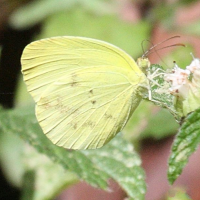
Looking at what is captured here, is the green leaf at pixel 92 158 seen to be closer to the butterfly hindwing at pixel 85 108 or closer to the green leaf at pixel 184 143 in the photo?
the butterfly hindwing at pixel 85 108

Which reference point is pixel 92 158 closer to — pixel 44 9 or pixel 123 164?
pixel 123 164

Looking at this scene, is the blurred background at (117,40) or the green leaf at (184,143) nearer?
the green leaf at (184,143)

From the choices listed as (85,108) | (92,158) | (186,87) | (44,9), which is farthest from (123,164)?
(44,9)

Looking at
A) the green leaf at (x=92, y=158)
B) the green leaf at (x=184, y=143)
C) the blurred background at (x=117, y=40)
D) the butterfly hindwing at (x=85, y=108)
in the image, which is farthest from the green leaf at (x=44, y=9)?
the green leaf at (x=184, y=143)

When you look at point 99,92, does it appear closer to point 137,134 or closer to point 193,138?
point 193,138

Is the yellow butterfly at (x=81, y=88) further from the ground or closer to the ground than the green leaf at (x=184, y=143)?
further from the ground

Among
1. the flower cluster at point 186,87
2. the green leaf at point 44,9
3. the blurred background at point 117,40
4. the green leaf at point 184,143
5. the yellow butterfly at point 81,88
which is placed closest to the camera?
the green leaf at point 184,143

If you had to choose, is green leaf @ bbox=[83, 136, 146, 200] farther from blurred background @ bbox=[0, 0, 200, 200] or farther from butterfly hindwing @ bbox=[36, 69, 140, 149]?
blurred background @ bbox=[0, 0, 200, 200]

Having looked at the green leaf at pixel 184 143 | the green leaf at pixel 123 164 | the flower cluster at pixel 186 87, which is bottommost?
the green leaf at pixel 123 164
